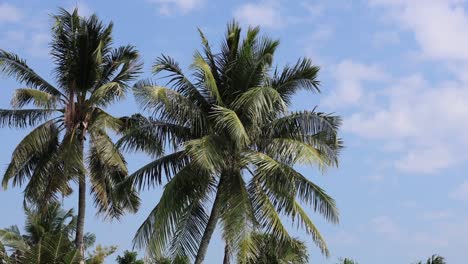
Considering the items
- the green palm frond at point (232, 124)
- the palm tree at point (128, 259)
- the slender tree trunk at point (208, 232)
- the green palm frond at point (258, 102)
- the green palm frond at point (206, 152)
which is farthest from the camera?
the palm tree at point (128, 259)

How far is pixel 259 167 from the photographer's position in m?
20.1

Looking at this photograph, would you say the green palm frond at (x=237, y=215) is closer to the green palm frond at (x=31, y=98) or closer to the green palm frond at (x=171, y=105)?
the green palm frond at (x=171, y=105)

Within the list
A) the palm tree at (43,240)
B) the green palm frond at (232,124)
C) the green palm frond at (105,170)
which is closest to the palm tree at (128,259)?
the palm tree at (43,240)

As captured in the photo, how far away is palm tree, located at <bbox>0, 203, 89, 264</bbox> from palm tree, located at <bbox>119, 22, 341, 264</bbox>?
12.5 ft

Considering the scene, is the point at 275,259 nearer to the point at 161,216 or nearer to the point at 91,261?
the point at 161,216

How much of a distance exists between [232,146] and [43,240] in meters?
7.50

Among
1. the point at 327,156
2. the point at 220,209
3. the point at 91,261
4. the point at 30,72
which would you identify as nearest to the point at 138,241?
the point at 220,209

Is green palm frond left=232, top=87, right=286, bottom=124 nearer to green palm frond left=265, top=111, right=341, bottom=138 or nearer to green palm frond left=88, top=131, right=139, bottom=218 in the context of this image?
green palm frond left=265, top=111, right=341, bottom=138

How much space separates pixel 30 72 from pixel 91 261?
31.7ft

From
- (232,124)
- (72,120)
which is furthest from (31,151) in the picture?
(232,124)

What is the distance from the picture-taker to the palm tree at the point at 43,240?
23.4 m

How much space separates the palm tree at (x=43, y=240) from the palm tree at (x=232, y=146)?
12.5 ft

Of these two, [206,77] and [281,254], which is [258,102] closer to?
[206,77]

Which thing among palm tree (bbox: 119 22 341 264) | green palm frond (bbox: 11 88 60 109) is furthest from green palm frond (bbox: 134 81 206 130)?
green palm frond (bbox: 11 88 60 109)
